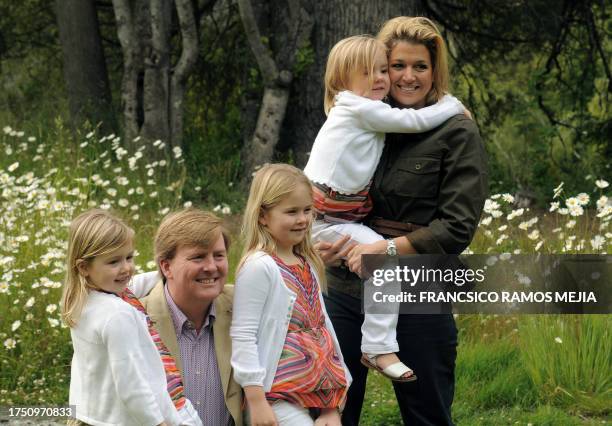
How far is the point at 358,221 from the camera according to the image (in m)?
3.87

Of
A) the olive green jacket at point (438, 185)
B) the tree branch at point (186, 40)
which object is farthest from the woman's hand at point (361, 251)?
the tree branch at point (186, 40)

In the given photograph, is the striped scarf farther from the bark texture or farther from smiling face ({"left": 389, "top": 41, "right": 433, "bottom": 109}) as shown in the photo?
the bark texture

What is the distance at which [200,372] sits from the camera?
11.5ft

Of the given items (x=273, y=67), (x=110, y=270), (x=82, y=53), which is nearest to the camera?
(x=110, y=270)

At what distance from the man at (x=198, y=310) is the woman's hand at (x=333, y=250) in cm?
43

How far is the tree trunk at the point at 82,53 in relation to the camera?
1112cm

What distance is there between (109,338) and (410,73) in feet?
4.91

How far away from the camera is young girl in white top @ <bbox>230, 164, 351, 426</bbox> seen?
136 inches

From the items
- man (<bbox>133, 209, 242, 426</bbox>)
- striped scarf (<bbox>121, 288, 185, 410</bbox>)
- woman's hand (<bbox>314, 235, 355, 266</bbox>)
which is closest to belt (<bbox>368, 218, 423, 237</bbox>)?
woman's hand (<bbox>314, 235, 355, 266</bbox>)

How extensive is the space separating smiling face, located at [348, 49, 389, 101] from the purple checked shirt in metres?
1.05

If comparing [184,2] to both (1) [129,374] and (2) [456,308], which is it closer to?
(2) [456,308]

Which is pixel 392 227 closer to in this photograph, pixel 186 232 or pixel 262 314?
pixel 262 314

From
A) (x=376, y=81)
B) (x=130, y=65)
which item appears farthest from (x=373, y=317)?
(x=130, y=65)

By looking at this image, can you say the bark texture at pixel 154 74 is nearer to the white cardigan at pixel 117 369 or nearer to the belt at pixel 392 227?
the belt at pixel 392 227
